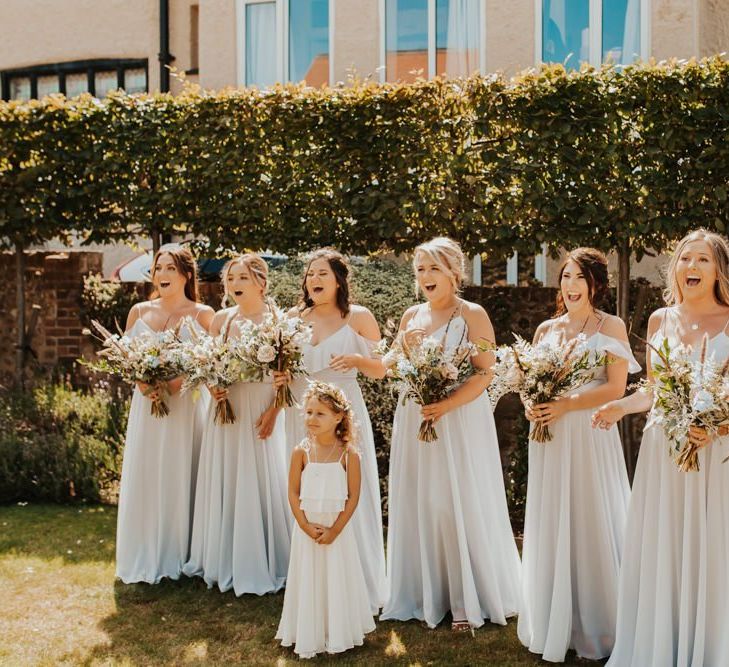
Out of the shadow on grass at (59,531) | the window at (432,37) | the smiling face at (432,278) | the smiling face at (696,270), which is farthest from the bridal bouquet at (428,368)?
the window at (432,37)

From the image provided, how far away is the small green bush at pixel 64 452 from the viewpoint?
377 inches

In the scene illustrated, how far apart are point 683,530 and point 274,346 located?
9.39 ft

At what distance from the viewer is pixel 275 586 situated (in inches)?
265

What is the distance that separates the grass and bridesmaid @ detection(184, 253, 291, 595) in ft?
0.78

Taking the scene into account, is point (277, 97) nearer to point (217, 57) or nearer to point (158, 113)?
point (158, 113)

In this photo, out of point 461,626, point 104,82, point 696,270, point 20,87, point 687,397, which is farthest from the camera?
point 20,87

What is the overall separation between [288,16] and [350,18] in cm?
106

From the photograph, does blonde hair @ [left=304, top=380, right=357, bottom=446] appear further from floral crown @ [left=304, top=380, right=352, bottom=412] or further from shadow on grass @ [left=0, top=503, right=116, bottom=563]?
shadow on grass @ [left=0, top=503, right=116, bottom=563]

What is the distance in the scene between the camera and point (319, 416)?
18.2ft

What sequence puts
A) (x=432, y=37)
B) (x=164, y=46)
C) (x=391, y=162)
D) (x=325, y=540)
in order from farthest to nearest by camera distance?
(x=164, y=46)
(x=432, y=37)
(x=391, y=162)
(x=325, y=540)

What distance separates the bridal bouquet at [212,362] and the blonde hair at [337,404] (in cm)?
95

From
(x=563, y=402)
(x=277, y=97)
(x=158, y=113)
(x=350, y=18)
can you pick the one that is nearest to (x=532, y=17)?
(x=350, y=18)

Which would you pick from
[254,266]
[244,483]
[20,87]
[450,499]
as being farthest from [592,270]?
[20,87]

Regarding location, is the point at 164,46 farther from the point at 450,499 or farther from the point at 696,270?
the point at 696,270
